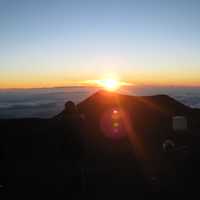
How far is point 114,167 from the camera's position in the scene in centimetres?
1285

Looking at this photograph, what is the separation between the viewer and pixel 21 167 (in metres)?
13.3

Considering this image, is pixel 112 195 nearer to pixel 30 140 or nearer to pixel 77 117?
pixel 77 117

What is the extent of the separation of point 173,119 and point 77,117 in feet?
38.5

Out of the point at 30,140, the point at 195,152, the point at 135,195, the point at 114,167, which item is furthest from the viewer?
the point at 30,140

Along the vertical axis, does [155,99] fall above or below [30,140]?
above

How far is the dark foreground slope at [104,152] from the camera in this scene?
32.6 ft

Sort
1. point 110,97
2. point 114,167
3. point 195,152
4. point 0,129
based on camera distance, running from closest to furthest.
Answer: point 114,167 < point 195,152 < point 0,129 < point 110,97

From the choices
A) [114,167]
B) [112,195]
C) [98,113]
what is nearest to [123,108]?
[98,113]

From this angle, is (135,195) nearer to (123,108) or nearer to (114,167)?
(114,167)

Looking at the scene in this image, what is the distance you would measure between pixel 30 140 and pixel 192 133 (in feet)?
28.5

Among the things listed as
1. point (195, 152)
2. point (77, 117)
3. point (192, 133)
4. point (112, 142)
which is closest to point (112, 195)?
point (77, 117)

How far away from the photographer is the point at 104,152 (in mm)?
15469

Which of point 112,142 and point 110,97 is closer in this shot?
point 112,142

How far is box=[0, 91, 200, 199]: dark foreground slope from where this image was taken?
9.94 metres
